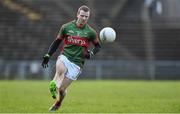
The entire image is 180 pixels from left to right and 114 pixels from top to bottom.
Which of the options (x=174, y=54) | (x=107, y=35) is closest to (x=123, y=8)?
(x=174, y=54)

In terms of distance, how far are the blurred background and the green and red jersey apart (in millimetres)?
22992

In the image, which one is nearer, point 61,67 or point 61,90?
point 61,67

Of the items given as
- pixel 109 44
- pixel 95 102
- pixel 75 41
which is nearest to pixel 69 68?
pixel 75 41

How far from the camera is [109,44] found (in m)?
41.0

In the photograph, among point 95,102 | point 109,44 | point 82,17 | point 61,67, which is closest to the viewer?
point 82,17

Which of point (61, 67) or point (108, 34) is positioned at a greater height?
point (108, 34)

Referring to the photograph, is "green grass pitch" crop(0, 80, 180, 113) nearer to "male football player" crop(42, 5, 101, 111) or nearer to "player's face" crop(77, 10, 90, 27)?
"male football player" crop(42, 5, 101, 111)

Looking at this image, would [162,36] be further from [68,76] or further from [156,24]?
[68,76]

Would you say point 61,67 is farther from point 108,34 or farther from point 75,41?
point 108,34

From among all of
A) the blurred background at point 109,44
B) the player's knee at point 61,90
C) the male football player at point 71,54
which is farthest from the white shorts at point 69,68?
the blurred background at point 109,44

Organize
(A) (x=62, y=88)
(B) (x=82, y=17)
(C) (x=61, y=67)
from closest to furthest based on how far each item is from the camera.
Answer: (B) (x=82, y=17) < (C) (x=61, y=67) < (A) (x=62, y=88)

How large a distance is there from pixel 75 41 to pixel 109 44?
91.3 ft

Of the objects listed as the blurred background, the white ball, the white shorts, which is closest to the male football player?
the white shorts

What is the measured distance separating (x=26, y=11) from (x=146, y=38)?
323 inches
